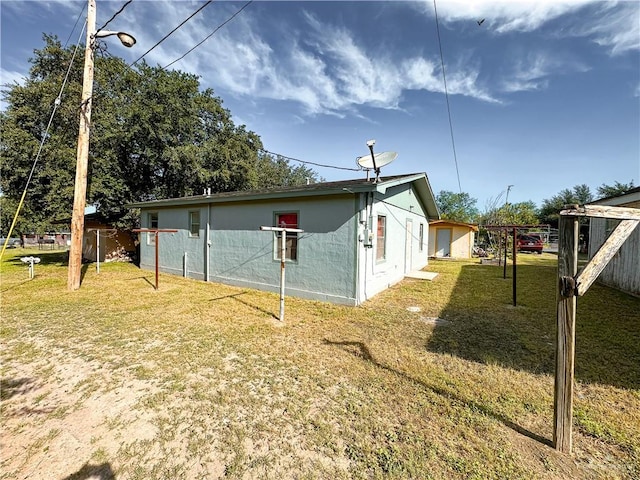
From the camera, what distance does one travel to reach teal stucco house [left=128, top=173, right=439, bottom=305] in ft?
21.6

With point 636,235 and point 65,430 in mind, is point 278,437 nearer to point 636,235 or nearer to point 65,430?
point 65,430

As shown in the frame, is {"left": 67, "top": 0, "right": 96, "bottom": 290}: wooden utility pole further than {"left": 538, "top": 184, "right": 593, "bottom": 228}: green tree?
No

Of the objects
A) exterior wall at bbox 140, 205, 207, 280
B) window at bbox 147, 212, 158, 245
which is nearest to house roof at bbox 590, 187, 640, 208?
exterior wall at bbox 140, 205, 207, 280

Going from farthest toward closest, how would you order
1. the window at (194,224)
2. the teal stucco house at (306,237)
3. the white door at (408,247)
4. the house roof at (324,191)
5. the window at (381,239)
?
1. the white door at (408,247)
2. the window at (194,224)
3. the window at (381,239)
4. the teal stucco house at (306,237)
5. the house roof at (324,191)

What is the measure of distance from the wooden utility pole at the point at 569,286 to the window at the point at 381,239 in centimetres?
556

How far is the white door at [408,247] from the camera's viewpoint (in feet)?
34.9

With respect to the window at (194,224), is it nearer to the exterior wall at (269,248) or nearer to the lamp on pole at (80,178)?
the exterior wall at (269,248)

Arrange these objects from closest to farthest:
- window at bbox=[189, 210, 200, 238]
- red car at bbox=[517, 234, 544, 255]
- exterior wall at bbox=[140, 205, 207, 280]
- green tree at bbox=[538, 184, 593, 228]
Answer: exterior wall at bbox=[140, 205, 207, 280] → window at bbox=[189, 210, 200, 238] → red car at bbox=[517, 234, 544, 255] → green tree at bbox=[538, 184, 593, 228]

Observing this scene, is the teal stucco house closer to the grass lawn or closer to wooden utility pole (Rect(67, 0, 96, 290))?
the grass lawn

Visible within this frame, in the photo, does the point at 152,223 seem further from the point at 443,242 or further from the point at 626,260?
the point at 443,242

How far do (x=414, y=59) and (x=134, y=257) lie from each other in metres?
16.3

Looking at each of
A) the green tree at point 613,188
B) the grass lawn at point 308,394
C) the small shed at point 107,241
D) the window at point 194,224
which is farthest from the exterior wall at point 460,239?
the green tree at point 613,188

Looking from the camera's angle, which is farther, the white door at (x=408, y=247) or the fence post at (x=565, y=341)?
the white door at (x=408, y=247)

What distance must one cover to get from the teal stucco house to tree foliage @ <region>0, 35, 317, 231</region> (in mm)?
3897
